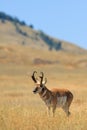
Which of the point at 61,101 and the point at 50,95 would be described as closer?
the point at 50,95

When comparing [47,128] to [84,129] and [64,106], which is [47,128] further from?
[64,106]

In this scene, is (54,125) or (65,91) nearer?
(54,125)

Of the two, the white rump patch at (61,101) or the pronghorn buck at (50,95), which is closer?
the pronghorn buck at (50,95)

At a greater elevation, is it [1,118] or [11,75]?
[11,75]

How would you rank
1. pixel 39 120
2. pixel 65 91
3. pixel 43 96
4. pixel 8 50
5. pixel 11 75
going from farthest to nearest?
pixel 8 50 < pixel 11 75 < pixel 65 91 < pixel 43 96 < pixel 39 120

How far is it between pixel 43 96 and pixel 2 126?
9.47ft

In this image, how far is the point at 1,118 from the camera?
40.6 ft

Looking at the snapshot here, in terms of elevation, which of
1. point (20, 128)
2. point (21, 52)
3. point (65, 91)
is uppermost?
point (21, 52)

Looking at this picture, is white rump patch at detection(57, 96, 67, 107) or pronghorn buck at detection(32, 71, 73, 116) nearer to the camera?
pronghorn buck at detection(32, 71, 73, 116)

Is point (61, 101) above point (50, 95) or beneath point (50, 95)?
beneath

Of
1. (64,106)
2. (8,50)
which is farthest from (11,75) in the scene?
(64,106)

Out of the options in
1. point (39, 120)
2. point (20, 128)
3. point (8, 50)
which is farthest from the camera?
point (8, 50)

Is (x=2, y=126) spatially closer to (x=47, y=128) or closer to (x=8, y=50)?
(x=47, y=128)

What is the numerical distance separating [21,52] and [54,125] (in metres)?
94.2
